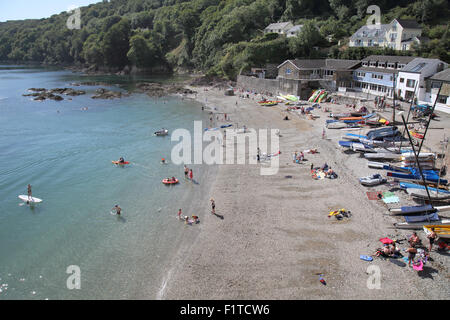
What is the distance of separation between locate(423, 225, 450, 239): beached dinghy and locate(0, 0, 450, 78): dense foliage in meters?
43.6

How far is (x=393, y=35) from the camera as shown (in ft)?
202

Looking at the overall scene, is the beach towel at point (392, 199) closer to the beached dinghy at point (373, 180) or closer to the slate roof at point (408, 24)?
the beached dinghy at point (373, 180)

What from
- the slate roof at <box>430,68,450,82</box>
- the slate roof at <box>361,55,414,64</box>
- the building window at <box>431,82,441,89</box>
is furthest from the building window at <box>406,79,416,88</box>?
the slate roof at <box>361,55,414,64</box>

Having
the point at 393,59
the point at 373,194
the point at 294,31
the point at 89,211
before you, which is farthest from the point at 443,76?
the point at 294,31

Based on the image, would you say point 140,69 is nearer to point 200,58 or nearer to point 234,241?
point 200,58

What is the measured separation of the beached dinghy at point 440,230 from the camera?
1759 centimetres

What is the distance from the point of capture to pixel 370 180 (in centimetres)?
2453

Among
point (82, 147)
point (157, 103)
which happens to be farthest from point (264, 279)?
point (157, 103)

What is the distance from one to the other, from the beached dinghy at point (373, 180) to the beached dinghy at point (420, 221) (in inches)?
209

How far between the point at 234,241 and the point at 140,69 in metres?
117

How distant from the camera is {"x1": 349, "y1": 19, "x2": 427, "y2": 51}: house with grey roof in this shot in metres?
59.7

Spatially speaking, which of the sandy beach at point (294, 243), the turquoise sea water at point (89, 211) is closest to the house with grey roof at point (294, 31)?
the turquoise sea water at point (89, 211)

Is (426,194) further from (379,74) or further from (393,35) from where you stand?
(393,35)

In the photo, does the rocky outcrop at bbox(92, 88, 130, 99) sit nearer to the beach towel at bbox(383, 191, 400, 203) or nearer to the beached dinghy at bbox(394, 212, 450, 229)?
the beach towel at bbox(383, 191, 400, 203)
